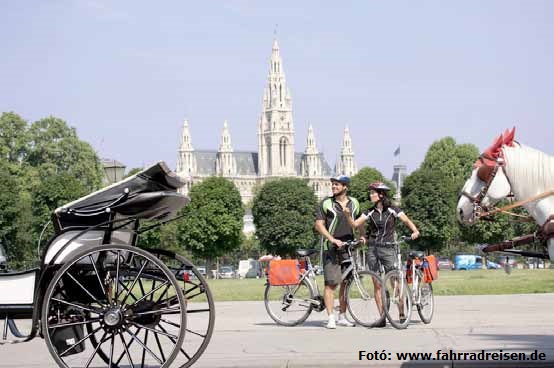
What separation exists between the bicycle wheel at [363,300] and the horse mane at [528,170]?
5292 millimetres

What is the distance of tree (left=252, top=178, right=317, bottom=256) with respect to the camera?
4382 inches

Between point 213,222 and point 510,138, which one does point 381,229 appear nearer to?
point 510,138

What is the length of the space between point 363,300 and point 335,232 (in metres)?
1.09

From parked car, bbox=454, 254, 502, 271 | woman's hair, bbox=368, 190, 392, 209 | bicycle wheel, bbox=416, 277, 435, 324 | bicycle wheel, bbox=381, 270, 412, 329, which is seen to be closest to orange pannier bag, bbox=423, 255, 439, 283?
bicycle wheel, bbox=416, 277, 435, 324

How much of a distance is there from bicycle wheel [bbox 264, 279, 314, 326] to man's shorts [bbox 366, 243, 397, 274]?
39.7 inches

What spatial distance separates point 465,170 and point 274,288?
314 ft

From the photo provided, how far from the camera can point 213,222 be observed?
362 ft

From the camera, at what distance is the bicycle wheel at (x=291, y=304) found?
51.2 ft

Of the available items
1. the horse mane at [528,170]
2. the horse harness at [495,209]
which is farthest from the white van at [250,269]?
the horse mane at [528,170]

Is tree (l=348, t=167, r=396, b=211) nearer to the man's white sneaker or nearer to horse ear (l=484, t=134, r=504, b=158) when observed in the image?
the man's white sneaker

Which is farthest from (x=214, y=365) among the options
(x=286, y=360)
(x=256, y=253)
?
(x=256, y=253)

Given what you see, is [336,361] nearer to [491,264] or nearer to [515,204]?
[515,204]

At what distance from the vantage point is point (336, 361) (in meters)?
10.1

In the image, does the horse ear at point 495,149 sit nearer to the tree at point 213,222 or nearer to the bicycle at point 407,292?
the bicycle at point 407,292
